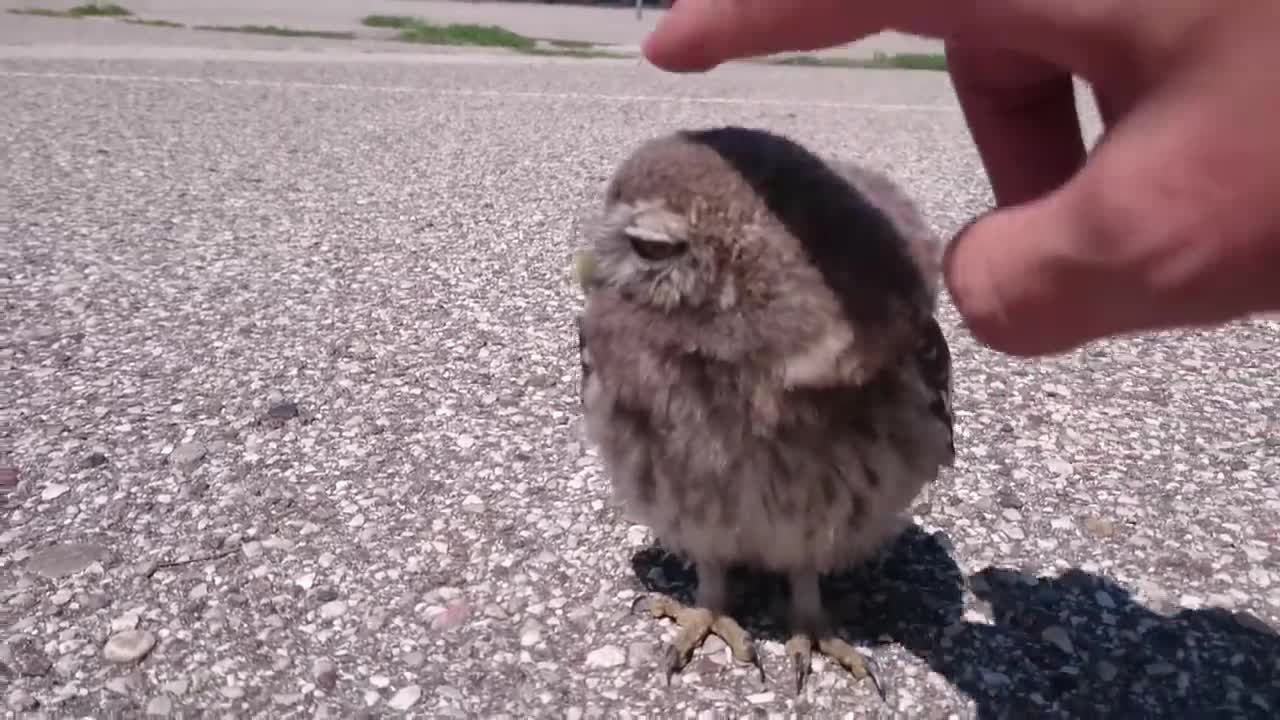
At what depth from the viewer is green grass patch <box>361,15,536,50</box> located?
52.1ft

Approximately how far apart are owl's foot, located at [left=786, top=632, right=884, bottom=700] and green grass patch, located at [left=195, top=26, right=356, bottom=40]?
1527 cm

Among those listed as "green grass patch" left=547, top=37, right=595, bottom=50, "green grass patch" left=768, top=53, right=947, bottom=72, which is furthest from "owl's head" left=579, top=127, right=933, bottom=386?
"green grass patch" left=547, top=37, right=595, bottom=50

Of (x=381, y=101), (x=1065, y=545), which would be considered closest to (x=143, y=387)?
(x=1065, y=545)

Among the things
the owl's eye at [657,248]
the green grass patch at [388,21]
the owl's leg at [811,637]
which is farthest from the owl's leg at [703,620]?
the green grass patch at [388,21]

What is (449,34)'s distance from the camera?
16.5 m

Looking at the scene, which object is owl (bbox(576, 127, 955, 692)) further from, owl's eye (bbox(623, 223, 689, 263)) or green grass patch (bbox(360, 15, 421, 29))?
green grass patch (bbox(360, 15, 421, 29))

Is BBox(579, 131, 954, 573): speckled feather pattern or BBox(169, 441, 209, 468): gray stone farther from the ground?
BBox(579, 131, 954, 573): speckled feather pattern

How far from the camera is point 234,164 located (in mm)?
6434

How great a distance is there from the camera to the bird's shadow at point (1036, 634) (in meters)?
2.20

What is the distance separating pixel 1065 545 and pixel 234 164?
5856mm

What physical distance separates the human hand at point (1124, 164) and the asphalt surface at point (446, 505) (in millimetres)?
1429

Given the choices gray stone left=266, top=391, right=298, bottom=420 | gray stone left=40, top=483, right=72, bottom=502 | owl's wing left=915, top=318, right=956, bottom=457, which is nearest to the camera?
owl's wing left=915, top=318, right=956, bottom=457

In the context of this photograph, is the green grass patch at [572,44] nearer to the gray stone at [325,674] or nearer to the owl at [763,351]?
the owl at [763,351]

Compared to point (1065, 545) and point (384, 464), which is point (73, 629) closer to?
point (384, 464)
